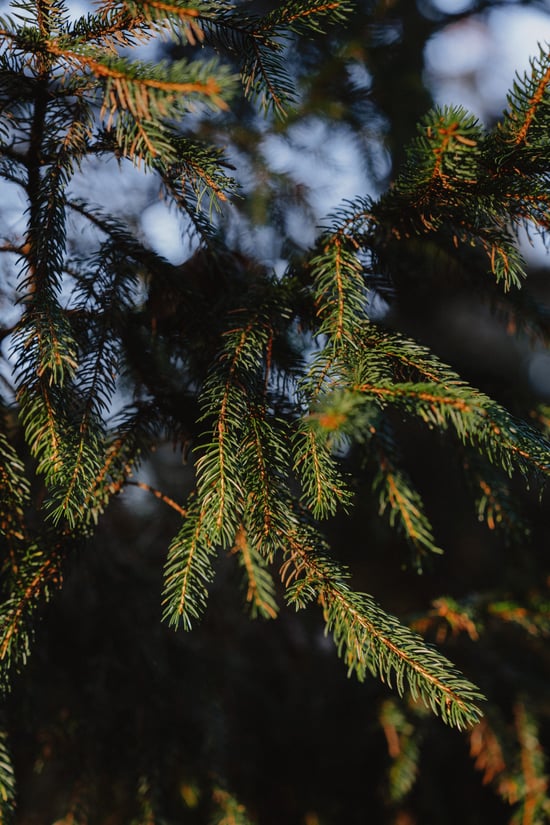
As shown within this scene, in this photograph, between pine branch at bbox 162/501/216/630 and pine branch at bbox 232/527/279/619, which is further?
pine branch at bbox 232/527/279/619

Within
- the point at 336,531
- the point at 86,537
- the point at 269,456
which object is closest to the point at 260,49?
the point at 269,456

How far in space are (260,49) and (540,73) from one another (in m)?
0.35

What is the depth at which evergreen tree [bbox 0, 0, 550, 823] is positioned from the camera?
65 centimetres

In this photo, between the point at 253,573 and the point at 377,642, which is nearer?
the point at 377,642

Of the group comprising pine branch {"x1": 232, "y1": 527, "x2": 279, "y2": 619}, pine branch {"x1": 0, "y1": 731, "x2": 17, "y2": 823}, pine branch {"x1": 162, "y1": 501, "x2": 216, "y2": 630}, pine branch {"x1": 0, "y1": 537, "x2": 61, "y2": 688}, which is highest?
pine branch {"x1": 232, "y1": 527, "x2": 279, "y2": 619}

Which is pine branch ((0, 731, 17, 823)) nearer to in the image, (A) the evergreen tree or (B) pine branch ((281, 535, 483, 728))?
(A) the evergreen tree

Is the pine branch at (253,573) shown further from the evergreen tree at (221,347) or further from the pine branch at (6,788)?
the pine branch at (6,788)

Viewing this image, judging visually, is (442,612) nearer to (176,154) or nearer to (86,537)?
(86,537)

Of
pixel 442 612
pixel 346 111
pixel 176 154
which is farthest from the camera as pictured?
pixel 346 111

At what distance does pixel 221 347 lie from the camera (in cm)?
88

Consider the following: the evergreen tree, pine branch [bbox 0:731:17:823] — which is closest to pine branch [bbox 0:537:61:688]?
the evergreen tree

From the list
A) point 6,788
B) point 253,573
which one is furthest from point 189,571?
point 6,788

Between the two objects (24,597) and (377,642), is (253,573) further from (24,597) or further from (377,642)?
(24,597)

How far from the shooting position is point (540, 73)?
2.04 feet
